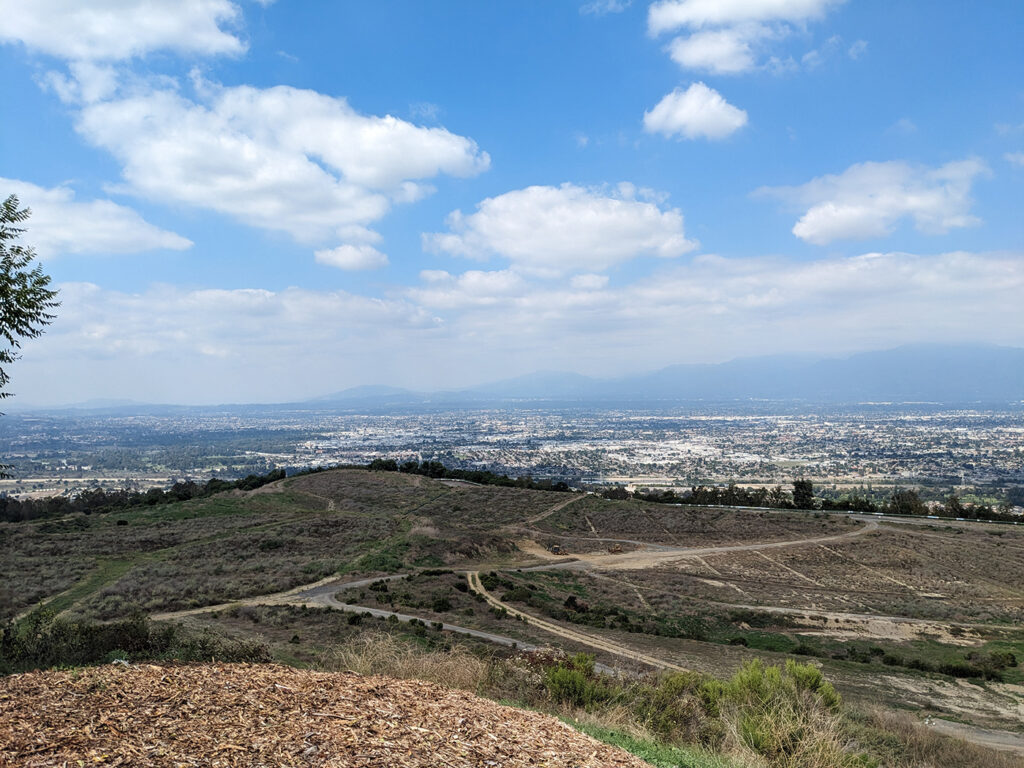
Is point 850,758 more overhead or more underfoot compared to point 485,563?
more overhead

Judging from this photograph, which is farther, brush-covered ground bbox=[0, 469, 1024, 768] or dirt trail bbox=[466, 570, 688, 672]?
dirt trail bbox=[466, 570, 688, 672]

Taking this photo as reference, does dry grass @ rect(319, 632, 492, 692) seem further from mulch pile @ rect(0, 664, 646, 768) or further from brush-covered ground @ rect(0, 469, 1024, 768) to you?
mulch pile @ rect(0, 664, 646, 768)

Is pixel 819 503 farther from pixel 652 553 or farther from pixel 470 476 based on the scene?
pixel 470 476

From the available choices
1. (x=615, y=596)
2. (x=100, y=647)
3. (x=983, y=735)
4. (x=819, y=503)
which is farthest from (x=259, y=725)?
(x=819, y=503)

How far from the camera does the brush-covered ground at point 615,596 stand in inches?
397

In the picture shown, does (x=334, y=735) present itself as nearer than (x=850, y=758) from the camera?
Yes

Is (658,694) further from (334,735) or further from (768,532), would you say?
(768,532)

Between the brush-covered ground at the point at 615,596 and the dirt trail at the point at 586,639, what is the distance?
20cm

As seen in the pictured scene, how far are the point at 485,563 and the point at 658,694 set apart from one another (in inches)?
1133

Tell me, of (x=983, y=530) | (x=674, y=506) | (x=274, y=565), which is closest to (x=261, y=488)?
(x=274, y=565)

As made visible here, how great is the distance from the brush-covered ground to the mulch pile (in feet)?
6.40

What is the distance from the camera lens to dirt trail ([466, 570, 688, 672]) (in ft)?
55.3

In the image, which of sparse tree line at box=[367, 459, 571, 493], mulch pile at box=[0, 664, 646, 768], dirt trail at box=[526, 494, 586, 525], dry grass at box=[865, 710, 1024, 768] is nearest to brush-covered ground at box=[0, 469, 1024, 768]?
dry grass at box=[865, 710, 1024, 768]

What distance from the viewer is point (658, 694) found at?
363 inches
